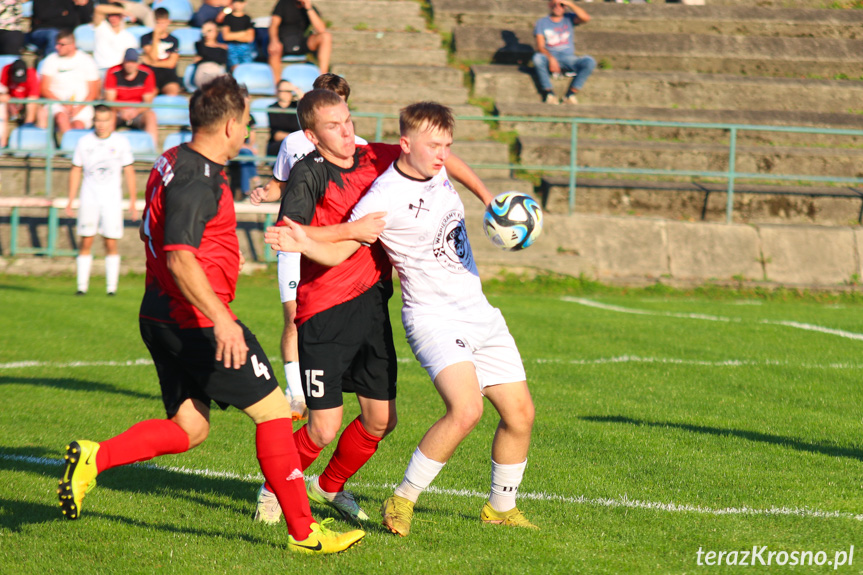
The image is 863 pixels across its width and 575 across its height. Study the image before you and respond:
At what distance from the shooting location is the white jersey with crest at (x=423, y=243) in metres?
4.51

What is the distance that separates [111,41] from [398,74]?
230 inches

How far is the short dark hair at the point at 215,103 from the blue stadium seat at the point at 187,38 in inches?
663

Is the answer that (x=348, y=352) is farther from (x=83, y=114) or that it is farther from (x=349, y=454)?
(x=83, y=114)

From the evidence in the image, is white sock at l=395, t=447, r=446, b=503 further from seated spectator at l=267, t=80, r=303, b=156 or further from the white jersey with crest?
seated spectator at l=267, t=80, r=303, b=156

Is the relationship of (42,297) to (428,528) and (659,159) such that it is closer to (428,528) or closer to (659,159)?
(428,528)

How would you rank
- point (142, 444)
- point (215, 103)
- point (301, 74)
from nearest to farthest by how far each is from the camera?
point (215, 103)
point (142, 444)
point (301, 74)

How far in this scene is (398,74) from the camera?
20.0 m

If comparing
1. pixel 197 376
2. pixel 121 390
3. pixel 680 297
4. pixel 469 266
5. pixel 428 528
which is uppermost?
pixel 469 266

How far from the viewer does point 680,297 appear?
15.1 m

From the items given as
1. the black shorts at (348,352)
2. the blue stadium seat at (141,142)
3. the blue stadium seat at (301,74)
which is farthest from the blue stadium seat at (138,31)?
the black shorts at (348,352)

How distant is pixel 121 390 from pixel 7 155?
10364mm

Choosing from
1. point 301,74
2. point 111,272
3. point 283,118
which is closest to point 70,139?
point 283,118

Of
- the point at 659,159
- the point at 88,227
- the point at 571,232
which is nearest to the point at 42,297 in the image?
the point at 88,227

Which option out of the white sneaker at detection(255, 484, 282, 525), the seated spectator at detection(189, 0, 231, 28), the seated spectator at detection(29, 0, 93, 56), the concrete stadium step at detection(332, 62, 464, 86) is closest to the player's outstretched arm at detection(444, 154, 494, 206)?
the white sneaker at detection(255, 484, 282, 525)
